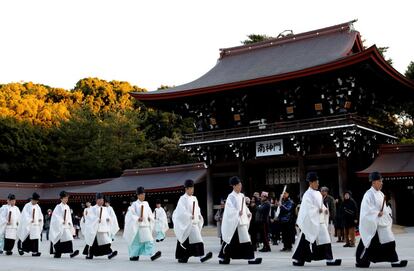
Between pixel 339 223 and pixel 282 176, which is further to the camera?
pixel 282 176

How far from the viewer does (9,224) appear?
1838 centimetres

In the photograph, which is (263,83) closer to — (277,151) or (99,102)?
(277,151)

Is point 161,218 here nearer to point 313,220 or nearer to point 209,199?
point 209,199

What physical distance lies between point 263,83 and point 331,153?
15.0 feet

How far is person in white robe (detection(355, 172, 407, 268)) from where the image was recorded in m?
10.6

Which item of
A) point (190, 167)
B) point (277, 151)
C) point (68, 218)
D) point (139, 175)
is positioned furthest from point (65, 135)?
point (68, 218)

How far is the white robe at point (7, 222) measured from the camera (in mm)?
18359

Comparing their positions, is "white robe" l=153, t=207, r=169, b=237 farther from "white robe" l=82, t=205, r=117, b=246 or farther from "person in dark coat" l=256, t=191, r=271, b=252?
"white robe" l=82, t=205, r=117, b=246

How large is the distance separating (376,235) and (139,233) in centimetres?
591

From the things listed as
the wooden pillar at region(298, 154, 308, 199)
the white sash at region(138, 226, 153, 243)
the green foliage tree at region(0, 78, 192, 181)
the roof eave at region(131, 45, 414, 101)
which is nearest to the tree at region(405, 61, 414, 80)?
the roof eave at region(131, 45, 414, 101)

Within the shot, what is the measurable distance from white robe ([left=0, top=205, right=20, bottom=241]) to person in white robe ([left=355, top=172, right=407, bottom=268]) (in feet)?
37.2

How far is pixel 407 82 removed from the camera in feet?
96.9

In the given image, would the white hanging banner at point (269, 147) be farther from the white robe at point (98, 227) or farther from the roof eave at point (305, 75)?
the white robe at point (98, 227)

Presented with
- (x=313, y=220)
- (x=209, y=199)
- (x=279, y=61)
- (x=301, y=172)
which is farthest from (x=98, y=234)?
(x=279, y=61)
